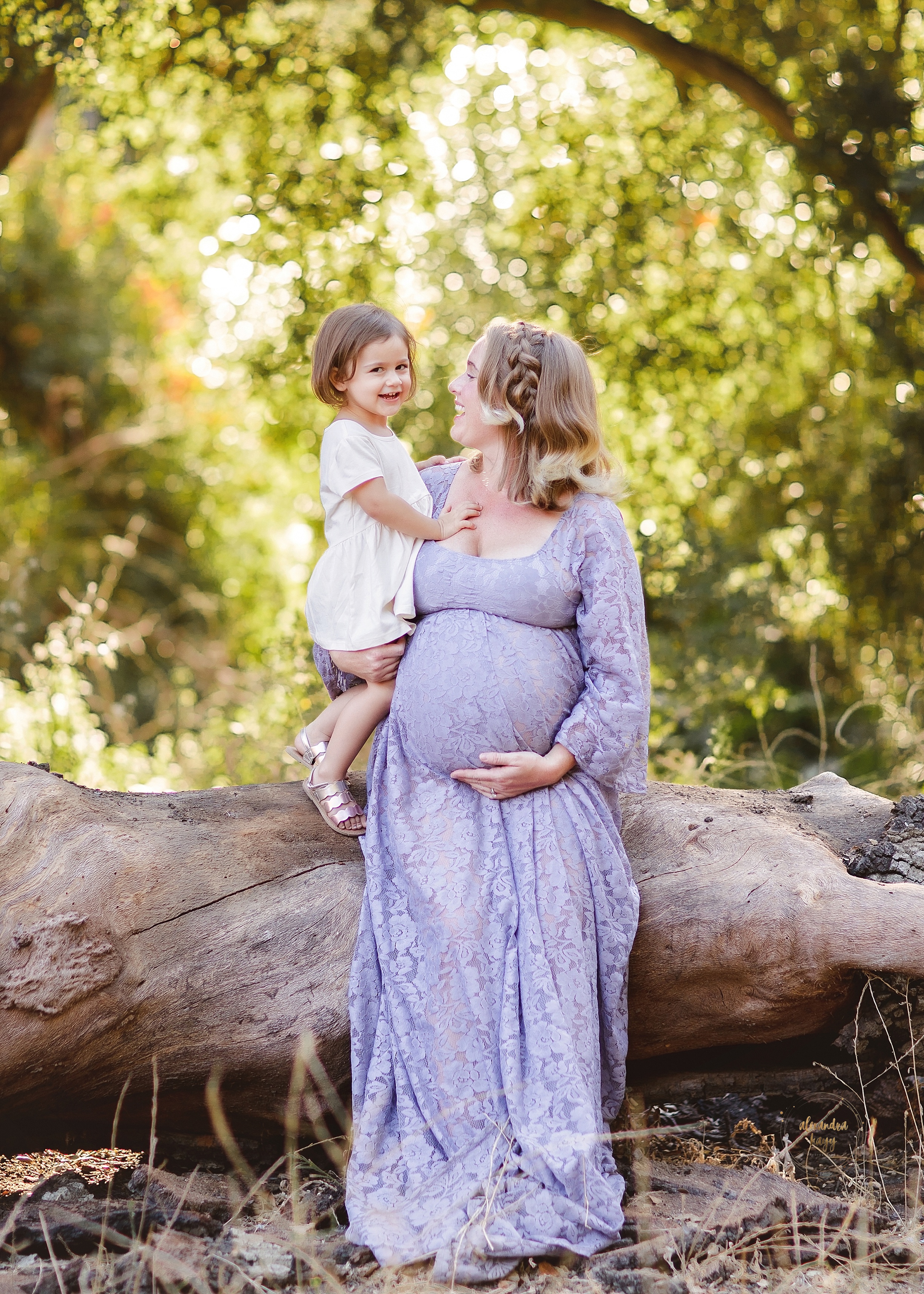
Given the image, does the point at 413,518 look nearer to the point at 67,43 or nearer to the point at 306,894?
the point at 306,894

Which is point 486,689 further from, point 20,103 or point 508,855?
point 20,103

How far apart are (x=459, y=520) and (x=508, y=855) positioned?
93 centimetres

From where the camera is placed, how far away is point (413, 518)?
3.19m

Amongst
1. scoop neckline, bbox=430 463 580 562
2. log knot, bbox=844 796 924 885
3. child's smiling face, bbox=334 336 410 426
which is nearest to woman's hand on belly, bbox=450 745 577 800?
scoop neckline, bbox=430 463 580 562

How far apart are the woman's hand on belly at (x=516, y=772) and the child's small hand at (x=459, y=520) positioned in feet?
2.13

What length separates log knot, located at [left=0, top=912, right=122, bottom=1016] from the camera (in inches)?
106

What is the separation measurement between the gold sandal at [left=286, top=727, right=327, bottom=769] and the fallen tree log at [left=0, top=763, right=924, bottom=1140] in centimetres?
24

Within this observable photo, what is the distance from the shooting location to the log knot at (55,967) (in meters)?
2.68

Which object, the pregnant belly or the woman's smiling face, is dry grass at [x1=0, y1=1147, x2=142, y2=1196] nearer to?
the pregnant belly

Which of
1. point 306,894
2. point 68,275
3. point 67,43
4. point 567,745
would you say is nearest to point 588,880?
point 567,745

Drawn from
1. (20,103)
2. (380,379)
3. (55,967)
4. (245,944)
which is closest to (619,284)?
(20,103)

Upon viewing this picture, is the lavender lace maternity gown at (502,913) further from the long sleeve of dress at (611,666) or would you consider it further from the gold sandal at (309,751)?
the gold sandal at (309,751)

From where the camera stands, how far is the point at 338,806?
3.25 meters

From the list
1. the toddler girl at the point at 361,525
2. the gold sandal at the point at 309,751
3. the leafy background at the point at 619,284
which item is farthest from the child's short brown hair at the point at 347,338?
the leafy background at the point at 619,284
